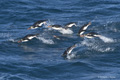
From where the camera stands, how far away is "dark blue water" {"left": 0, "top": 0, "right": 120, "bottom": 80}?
17.0 metres

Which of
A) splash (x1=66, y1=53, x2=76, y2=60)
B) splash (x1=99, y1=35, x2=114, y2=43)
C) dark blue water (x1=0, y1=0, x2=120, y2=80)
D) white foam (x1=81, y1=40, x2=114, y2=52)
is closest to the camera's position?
dark blue water (x1=0, y1=0, x2=120, y2=80)

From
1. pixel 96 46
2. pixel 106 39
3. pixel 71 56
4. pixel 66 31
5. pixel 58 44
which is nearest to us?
pixel 71 56

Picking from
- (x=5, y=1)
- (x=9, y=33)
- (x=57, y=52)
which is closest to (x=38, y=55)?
(x=57, y=52)

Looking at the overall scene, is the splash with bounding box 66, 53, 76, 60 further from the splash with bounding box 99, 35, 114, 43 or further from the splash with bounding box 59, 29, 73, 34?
the splash with bounding box 59, 29, 73, 34

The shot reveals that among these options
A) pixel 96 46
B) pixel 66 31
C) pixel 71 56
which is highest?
pixel 66 31

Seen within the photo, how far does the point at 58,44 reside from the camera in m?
21.0

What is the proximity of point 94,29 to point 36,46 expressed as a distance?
4.35m

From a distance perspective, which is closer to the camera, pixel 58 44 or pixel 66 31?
pixel 58 44

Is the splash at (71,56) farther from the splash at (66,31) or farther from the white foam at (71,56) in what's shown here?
the splash at (66,31)

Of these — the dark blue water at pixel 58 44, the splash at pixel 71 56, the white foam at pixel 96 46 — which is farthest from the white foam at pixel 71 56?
the white foam at pixel 96 46

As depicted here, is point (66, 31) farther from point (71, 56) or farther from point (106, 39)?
point (71, 56)

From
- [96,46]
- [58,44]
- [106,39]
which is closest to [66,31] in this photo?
[58,44]

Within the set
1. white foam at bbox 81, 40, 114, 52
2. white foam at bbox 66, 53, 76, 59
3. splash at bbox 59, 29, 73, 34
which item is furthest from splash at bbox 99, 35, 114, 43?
white foam at bbox 66, 53, 76, 59

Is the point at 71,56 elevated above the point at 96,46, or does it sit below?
below
